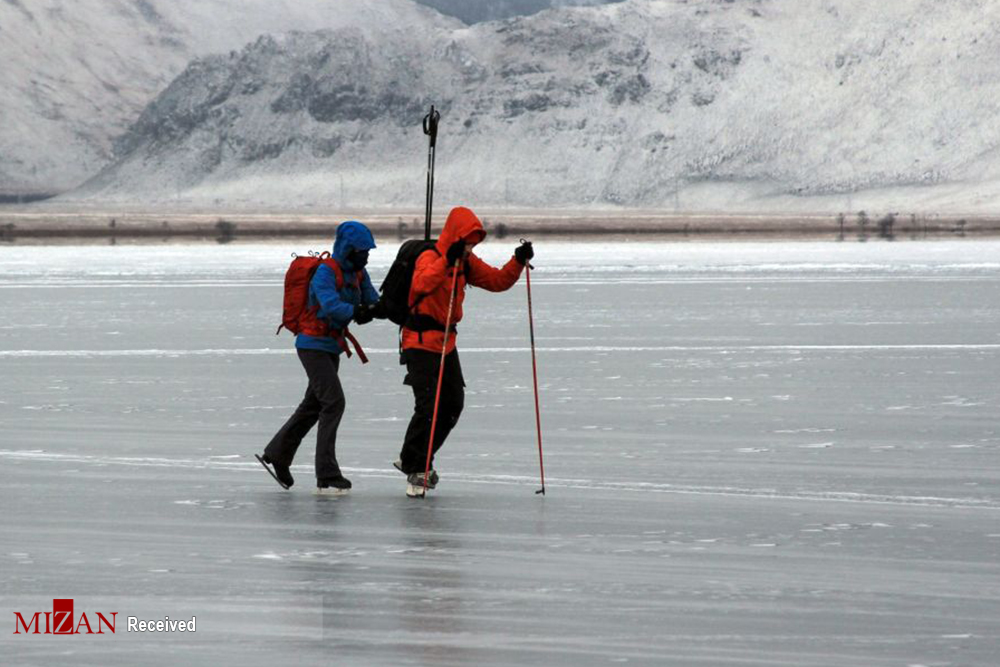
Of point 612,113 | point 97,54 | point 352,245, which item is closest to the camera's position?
point 352,245

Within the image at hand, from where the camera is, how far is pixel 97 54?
115625 mm

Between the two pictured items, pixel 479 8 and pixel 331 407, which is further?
pixel 479 8

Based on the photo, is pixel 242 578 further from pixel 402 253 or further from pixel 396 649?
pixel 402 253

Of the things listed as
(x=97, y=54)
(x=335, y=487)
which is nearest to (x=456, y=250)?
(x=335, y=487)

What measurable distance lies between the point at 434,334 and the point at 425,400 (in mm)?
298

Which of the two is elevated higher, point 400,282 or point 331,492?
point 400,282

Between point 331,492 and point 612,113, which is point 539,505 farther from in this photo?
point 612,113

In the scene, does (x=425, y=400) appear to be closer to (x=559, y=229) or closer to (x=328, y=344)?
(x=328, y=344)

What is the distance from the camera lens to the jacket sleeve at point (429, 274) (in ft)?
28.9

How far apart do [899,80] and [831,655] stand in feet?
275

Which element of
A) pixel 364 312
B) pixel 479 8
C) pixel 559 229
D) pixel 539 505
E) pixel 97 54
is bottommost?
pixel 559 229

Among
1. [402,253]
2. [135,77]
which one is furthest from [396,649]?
[135,77]

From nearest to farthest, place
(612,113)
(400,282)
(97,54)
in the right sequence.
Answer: (400,282) → (612,113) → (97,54)

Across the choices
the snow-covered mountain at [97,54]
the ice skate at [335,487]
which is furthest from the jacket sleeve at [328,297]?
the snow-covered mountain at [97,54]
